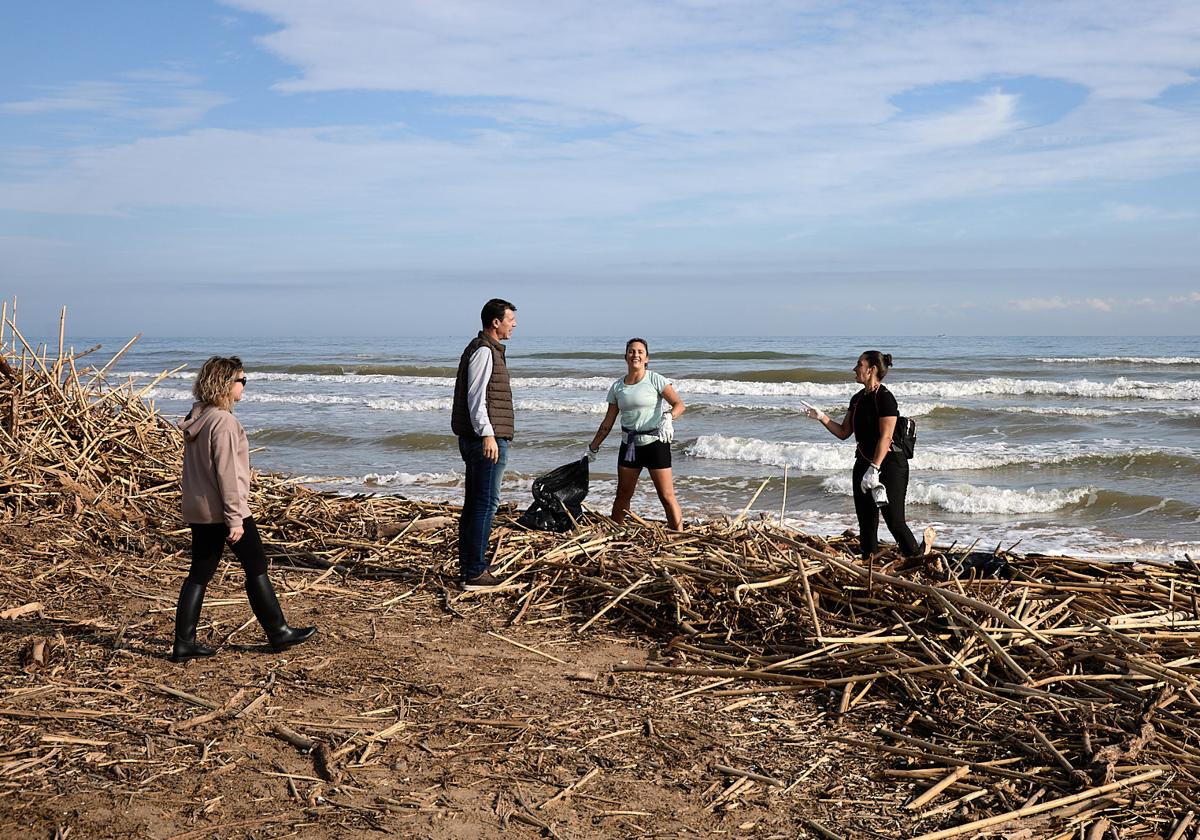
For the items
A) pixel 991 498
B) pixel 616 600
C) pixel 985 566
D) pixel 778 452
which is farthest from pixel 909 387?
pixel 616 600

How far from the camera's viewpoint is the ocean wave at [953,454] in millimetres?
14336

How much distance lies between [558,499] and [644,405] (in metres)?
0.91

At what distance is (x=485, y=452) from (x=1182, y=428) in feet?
54.4

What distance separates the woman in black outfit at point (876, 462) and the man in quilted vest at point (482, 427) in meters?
2.13

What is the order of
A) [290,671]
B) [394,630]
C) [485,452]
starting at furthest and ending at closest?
1. [485,452]
2. [394,630]
3. [290,671]

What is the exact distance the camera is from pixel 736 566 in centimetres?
544

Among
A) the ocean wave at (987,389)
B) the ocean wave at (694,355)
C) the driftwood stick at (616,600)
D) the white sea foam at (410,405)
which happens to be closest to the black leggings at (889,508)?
the driftwood stick at (616,600)

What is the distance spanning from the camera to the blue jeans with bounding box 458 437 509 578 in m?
5.93

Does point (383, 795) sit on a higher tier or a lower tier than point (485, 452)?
lower

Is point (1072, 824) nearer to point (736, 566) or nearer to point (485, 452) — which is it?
point (736, 566)

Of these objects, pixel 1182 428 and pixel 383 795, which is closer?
pixel 383 795

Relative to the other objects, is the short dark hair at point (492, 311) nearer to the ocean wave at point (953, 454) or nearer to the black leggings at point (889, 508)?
the black leggings at point (889, 508)

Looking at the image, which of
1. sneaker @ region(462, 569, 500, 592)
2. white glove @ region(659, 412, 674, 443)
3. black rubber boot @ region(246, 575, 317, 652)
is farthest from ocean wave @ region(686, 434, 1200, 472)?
black rubber boot @ region(246, 575, 317, 652)

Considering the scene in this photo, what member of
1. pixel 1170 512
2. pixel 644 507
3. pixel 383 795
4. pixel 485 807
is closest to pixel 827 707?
pixel 485 807
